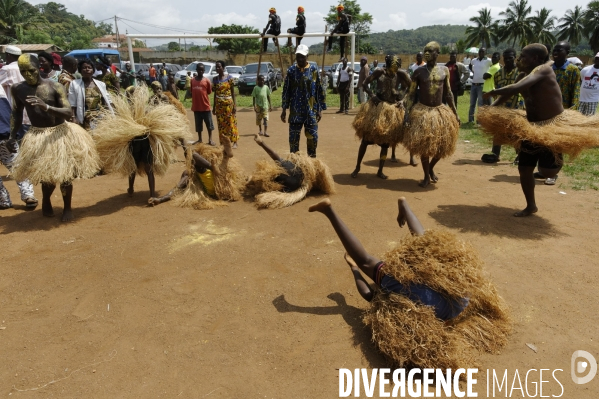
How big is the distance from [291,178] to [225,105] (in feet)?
12.5

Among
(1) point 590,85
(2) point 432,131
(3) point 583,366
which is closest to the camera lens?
(3) point 583,366

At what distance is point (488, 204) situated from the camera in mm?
5277

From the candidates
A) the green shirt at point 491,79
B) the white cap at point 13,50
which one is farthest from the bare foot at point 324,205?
the green shirt at point 491,79

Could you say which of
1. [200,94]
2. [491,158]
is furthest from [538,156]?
[200,94]

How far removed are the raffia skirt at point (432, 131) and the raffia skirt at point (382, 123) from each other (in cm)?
39

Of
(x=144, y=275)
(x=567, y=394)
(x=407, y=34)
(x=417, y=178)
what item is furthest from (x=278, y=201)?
(x=407, y=34)

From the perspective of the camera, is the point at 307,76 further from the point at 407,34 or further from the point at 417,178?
the point at 407,34

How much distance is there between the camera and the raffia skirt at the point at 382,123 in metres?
6.08

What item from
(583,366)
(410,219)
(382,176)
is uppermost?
(410,219)

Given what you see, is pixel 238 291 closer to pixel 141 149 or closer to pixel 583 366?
pixel 583 366

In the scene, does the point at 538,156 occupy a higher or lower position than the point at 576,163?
higher

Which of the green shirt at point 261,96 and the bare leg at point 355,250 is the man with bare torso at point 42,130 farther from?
the green shirt at point 261,96

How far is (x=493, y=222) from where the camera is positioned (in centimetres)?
468

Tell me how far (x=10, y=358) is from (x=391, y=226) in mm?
3585
